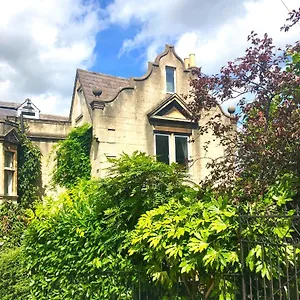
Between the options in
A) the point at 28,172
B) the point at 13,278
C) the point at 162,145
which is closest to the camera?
the point at 13,278

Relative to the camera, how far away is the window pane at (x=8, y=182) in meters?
16.0

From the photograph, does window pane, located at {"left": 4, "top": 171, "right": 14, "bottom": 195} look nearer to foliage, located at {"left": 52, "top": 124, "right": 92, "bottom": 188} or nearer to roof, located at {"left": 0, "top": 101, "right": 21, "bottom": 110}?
foliage, located at {"left": 52, "top": 124, "right": 92, "bottom": 188}

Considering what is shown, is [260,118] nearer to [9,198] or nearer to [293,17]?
[293,17]

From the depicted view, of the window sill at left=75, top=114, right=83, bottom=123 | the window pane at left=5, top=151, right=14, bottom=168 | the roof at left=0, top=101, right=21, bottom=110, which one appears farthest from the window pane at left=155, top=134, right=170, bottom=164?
the roof at left=0, top=101, right=21, bottom=110

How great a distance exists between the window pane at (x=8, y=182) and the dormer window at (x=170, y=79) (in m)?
7.62

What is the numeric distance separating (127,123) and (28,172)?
15.2 feet

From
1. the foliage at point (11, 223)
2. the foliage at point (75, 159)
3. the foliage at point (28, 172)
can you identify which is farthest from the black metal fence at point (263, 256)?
the foliage at point (28, 172)

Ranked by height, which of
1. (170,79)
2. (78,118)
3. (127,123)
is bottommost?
(127,123)

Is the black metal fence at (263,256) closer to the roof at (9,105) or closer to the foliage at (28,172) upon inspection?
the foliage at (28,172)

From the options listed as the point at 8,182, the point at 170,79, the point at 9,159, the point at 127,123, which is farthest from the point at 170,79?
the point at 8,182

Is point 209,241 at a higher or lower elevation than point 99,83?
lower

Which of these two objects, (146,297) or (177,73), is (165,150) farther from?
(146,297)

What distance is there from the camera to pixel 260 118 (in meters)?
7.25

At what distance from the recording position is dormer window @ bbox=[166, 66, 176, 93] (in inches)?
694
